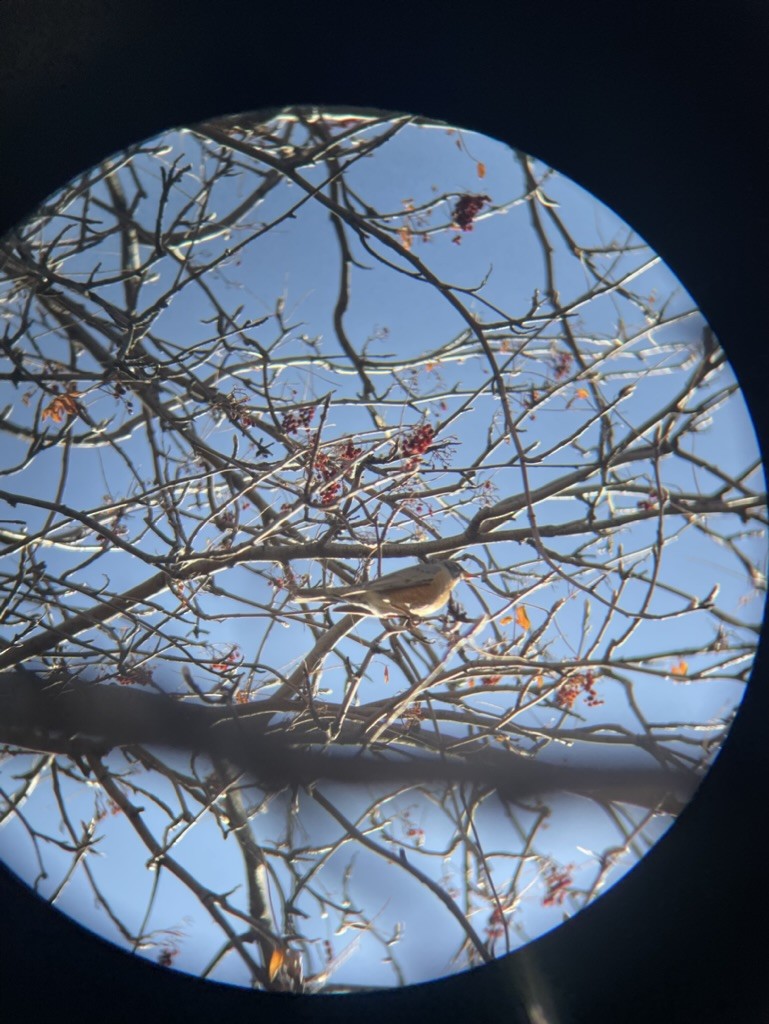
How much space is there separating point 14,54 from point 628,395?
1.09 metres

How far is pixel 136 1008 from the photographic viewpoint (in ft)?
4.27

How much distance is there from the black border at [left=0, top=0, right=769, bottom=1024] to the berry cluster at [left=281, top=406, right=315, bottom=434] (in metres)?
0.50

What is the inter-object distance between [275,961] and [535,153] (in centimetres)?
141

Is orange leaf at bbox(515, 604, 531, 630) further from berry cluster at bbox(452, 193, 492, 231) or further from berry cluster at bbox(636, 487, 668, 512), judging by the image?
berry cluster at bbox(452, 193, 492, 231)

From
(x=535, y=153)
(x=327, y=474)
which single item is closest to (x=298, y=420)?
(x=327, y=474)

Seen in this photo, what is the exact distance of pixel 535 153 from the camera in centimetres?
134

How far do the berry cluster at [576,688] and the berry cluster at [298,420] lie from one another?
62 cm

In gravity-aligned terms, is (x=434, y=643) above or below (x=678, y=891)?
above

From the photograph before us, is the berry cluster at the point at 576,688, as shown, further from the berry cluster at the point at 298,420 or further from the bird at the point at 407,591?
the berry cluster at the point at 298,420

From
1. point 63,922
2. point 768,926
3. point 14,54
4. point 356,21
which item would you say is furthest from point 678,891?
point 14,54

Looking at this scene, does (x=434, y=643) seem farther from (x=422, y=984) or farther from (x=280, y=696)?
(x=422, y=984)

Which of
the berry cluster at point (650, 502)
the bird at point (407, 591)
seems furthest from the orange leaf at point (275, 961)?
the berry cluster at point (650, 502)

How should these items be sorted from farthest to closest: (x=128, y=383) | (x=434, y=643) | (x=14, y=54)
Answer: (x=128, y=383), (x=434, y=643), (x=14, y=54)

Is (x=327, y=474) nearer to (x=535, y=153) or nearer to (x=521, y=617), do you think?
(x=521, y=617)
